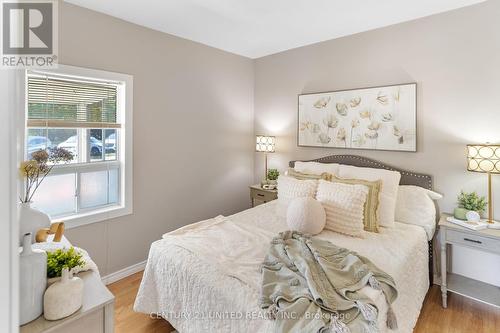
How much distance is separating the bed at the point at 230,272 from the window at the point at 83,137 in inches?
41.5

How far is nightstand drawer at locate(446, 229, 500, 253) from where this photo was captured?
199 cm

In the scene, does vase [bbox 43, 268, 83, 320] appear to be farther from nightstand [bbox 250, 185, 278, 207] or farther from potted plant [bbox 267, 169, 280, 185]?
potted plant [bbox 267, 169, 280, 185]

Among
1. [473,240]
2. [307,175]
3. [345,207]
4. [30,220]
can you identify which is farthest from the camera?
[307,175]

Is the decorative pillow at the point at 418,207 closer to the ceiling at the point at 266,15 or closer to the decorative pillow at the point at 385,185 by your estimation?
A: the decorative pillow at the point at 385,185

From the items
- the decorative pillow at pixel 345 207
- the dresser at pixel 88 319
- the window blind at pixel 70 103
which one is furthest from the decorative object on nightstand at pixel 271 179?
the dresser at pixel 88 319

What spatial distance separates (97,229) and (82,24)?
189cm

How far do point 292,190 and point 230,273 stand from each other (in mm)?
1269

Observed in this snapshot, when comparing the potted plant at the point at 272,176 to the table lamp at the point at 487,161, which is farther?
the potted plant at the point at 272,176

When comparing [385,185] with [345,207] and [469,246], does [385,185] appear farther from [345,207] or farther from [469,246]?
[469,246]

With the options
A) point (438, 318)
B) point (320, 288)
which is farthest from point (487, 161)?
point (320, 288)

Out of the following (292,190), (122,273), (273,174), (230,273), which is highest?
(273,174)

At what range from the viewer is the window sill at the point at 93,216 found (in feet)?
7.77

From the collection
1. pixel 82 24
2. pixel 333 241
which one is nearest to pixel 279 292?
pixel 333 241

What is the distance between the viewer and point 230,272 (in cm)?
158
